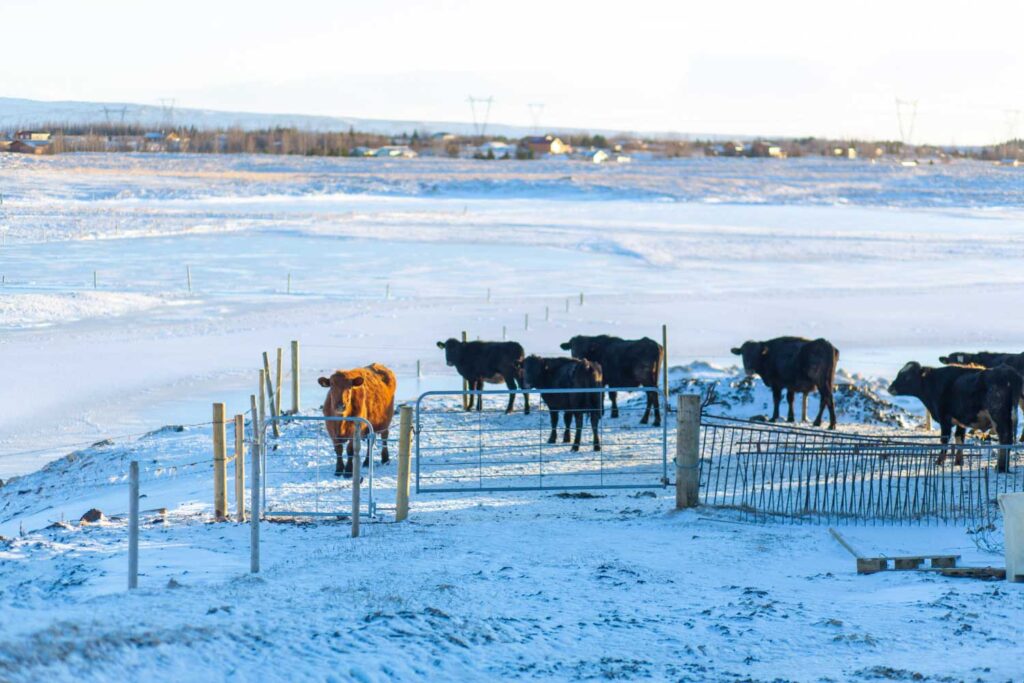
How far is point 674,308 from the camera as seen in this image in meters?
30.2

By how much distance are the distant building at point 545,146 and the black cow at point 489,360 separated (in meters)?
95.8

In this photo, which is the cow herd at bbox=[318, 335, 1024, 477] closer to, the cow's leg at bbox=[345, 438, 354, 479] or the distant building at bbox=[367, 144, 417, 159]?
the cow's leg at bbox=[345, 438, 354, 479]

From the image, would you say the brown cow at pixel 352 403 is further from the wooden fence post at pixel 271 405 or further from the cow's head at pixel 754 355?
the cow's head at pixel 754 355

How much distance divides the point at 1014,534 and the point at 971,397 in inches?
248

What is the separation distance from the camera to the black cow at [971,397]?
14.9 m

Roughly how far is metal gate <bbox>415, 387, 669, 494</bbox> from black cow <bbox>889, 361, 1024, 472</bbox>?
3267mm

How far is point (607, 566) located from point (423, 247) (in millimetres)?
32357

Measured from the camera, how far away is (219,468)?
11.6 meters

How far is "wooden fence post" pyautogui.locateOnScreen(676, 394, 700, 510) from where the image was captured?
478 inches

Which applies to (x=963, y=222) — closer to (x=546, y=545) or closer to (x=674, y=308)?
(x=674, y=308)

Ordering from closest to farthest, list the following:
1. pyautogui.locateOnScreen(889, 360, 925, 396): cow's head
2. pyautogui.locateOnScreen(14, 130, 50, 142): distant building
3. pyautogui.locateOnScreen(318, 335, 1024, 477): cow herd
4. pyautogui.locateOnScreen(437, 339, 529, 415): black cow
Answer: pyautogui.locateOnScreen(318, 335, 1024, 477): cow herd
pyautogui.locateOnScreen(889, 360, 925, 396): cow's head
pyautogui.locateOnScreen(437, 339, 529, 415): black cow
pyautogui.locateOnScreen(14, 130, 50, 142): distant building

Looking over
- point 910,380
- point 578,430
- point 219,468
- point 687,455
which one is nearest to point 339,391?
point 578,430

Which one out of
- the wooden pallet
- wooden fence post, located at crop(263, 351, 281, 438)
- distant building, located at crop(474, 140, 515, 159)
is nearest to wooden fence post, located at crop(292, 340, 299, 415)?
wooden fence post, located at crop(263, 351, 281, 438)

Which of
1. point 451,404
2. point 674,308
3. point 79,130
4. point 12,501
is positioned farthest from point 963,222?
point 79,130
